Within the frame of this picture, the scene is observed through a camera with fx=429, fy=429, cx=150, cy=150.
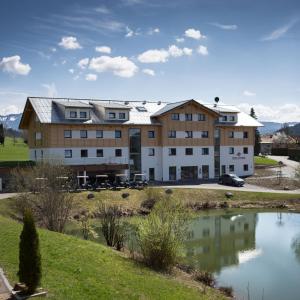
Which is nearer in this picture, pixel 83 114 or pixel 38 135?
pixel 83 114

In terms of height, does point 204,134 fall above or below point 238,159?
above

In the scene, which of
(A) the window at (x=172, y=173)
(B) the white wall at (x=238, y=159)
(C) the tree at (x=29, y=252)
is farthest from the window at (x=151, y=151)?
(C) the tree at (x=29, y=252)

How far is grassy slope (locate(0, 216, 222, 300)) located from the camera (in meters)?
13.5

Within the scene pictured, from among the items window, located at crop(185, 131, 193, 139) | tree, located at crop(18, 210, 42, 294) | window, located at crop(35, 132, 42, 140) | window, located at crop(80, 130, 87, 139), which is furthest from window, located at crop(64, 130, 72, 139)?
tree, located at crop(18, 210, 42, 294)

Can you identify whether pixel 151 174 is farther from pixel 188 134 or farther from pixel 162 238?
pixel 162 238

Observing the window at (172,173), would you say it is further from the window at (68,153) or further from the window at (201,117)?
the window at (68,153)

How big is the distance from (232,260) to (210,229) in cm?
983

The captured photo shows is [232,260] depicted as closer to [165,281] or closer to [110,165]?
[165,281]

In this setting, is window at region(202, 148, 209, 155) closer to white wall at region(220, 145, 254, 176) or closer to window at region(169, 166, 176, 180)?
white wall at region(220, 145, 254, 176)

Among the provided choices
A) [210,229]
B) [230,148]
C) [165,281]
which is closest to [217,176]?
[230,148]

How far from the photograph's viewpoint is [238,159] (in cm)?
5916

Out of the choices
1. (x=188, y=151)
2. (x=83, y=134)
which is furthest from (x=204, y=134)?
(x=83, y=134)

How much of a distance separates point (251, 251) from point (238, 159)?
3258cm

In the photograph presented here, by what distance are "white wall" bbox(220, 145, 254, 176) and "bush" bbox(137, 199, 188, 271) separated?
128ft
